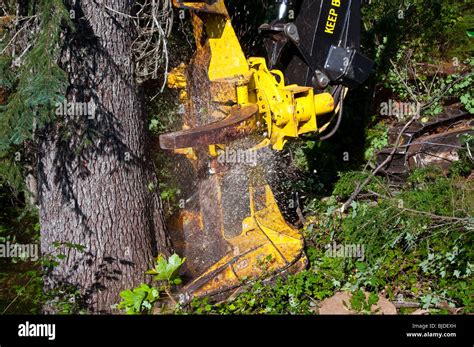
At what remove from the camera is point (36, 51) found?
4.43 m

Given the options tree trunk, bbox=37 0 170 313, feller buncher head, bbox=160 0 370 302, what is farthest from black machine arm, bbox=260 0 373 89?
tree trunk, bbox=37 0 170 313

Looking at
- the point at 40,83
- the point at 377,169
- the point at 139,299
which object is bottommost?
the point at 139,299

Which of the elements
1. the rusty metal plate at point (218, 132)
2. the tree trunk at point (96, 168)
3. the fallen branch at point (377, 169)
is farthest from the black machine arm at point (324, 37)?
the tree trunk at point (96, 168)

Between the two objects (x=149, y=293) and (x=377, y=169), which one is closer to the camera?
(x=149, y=293)

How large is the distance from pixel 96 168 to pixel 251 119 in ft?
4.19

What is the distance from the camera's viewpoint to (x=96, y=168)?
5.02 meters

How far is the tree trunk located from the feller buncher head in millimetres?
517

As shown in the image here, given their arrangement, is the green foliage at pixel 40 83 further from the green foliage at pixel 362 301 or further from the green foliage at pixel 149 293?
the green foliage at pixel 362 301

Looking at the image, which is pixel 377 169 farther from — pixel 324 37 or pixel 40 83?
pixel 40 83

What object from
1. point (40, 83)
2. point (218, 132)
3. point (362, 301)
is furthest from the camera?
point (362, 301)

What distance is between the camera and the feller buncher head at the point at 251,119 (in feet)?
16.2

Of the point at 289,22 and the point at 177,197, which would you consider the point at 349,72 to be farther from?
the point at 177,197

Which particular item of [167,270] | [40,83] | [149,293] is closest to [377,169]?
[167,270]

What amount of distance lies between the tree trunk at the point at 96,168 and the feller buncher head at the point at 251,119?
0.52m
